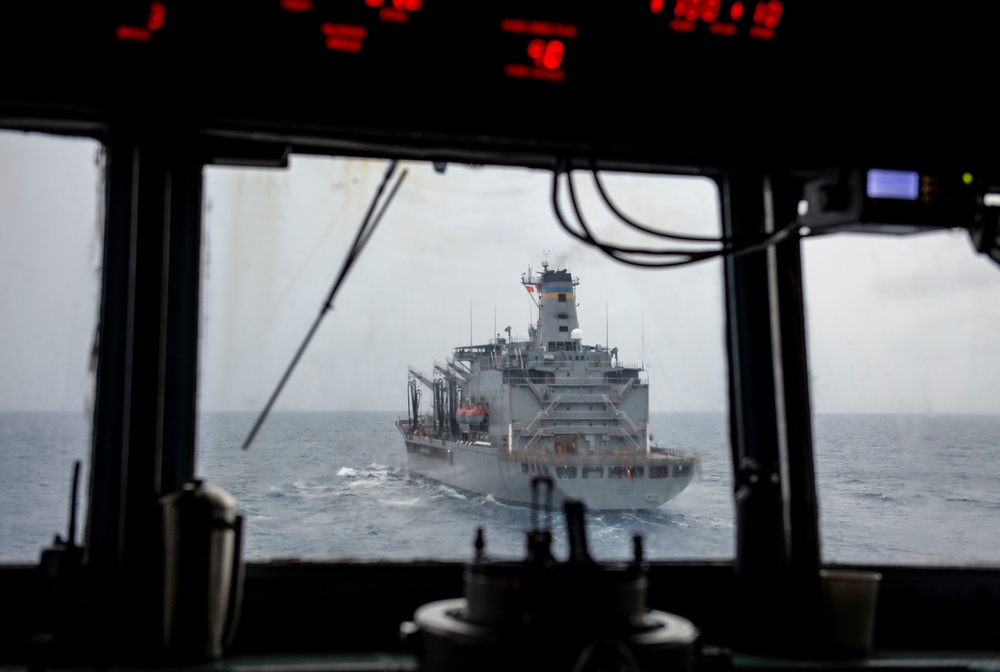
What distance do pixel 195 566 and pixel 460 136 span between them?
918mm

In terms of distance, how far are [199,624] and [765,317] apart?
4.50 feet

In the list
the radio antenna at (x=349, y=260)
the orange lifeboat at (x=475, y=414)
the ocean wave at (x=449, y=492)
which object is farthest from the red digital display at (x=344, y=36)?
the orange lifeboat at (x=475, y=414)

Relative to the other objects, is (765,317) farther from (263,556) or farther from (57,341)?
(57,341)

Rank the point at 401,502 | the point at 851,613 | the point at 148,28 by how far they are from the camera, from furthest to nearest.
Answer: the point at 401,502
the point at 851,613
the point at 148,28

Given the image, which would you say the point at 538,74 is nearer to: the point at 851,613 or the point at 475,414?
the point at 851,613

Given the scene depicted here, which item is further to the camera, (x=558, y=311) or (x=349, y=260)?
(x=558, y=311)

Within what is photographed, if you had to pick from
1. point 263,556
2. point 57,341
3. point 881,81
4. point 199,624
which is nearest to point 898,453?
point 881,81

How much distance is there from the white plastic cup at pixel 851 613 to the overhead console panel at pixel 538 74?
88 centimetres

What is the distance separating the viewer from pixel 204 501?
1455mm

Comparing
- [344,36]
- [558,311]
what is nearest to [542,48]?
[344,36]

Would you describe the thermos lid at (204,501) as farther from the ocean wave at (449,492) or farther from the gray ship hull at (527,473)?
the ocean wave at (449,492)

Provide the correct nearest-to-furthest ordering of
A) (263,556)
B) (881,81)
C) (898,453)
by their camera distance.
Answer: (881,81) < (263,556) < (898,453)

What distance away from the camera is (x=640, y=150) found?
5.52 feet

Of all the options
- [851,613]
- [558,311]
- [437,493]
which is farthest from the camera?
[558,311]
